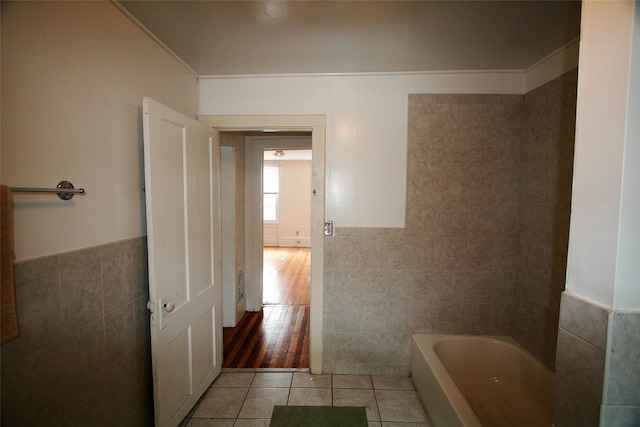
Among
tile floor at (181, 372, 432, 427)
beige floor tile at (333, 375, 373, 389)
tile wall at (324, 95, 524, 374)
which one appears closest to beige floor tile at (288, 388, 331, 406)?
tile floor at (181, 372, 432, 427)

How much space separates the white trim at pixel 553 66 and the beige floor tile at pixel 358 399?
250 cm

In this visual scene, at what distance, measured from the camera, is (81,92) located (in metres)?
1.13

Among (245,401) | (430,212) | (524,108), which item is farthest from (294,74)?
(245,401)

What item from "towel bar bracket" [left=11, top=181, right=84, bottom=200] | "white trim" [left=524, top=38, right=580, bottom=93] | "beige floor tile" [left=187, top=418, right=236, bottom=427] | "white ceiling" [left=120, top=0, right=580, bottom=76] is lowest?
"beige floor tile" [left=187, top=418, right=236, bottom=427]

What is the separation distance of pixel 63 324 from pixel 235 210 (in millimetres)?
1983

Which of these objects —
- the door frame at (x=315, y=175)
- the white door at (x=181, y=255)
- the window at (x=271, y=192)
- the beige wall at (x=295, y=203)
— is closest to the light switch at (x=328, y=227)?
the door frame at (x=315, y=175)

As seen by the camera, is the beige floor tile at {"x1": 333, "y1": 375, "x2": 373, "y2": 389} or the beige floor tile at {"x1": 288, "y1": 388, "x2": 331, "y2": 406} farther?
the beige floor tile at {"x1": 333, "y1": 375, "x2": 373, "y2": 389}

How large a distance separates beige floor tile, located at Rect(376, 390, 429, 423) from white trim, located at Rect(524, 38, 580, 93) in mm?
2380

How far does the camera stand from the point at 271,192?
7750mm

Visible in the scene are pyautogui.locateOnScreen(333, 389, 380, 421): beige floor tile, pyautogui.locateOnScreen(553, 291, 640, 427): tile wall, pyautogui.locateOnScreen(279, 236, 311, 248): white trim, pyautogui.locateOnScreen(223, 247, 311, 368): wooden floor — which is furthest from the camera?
pyautogui.locateOnScreen(279, 236, 311, 248): white trim

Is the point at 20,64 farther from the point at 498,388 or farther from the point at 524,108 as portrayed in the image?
the point at 498,388

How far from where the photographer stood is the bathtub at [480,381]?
5.09 ft

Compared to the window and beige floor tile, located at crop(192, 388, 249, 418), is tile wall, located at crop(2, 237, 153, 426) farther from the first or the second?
the window

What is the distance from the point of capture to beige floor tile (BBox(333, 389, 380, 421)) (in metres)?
1.80
